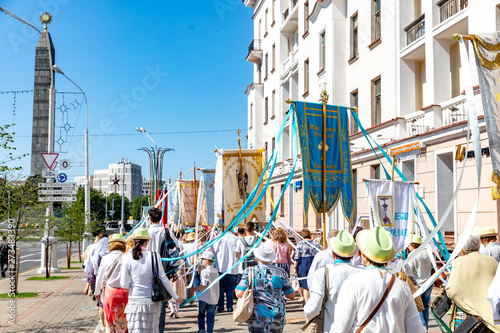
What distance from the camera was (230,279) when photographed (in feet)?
37.1

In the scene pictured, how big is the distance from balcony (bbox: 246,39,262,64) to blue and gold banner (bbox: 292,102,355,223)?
30.4 m

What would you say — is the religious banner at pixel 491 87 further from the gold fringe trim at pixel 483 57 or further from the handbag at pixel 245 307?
the handbag at pixel 245 307

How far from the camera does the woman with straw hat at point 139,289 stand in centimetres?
639

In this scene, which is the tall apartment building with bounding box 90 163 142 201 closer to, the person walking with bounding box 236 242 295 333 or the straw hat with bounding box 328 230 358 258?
the person walking with bounding box 236 242 295 333

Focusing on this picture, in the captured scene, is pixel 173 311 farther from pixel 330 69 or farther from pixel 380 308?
pixel 330 69

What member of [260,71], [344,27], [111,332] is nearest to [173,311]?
[111,332]

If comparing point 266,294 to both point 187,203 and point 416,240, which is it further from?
point 187,203

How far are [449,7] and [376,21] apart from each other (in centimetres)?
469

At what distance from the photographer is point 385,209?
952 cm

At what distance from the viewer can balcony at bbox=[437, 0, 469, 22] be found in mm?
15560

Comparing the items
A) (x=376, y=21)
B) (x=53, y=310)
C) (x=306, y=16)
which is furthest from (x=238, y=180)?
(x=306, y=16)

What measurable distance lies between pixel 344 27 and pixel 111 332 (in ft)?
63.6

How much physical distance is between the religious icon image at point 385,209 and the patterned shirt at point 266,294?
429 centimetres

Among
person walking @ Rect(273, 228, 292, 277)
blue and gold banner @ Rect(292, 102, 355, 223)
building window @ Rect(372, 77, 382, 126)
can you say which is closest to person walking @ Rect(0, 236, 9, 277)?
person walking @ Rect(273, 228, 292, 277)
